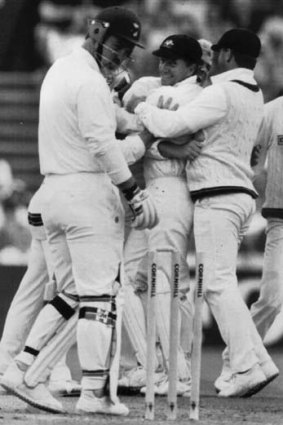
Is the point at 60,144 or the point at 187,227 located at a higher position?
the point at 60,144

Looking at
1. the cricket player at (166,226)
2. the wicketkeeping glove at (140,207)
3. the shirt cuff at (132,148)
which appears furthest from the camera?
the cricket player at (166,226)

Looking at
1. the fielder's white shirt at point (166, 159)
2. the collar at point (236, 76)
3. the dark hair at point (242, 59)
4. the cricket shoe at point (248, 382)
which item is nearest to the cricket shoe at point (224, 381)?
the cricket shoe at point (248, 382)

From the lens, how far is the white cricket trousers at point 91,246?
7.18 meters

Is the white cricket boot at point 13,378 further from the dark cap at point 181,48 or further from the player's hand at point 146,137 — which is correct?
the dark cap at point 181,48

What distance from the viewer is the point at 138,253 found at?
8.98m

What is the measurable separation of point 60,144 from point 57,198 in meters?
0.28

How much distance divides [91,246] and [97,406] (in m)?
0.81

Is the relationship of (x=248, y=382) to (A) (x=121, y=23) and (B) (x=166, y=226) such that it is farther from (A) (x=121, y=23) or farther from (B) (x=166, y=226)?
(A) (x=121, y=23)

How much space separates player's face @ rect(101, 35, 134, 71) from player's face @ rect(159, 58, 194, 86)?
4.26 feet

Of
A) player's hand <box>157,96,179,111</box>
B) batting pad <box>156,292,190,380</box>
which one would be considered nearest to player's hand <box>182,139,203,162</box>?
player's hand <box>157,96,179,111</box>

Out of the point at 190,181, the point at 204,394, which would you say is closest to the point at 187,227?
the point at 190,181

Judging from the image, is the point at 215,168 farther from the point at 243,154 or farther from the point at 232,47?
the point at 232,47

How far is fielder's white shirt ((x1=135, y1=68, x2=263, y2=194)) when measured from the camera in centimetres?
843

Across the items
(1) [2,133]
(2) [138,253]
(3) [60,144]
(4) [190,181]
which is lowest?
(1) [2,133]
